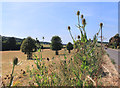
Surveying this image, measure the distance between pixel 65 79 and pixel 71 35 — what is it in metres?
0.94

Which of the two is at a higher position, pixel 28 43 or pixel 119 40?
pixel 119 40

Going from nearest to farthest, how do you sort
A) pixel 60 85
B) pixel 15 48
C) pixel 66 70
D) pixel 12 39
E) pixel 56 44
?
pixel 60 85
pixel 66 70
pixel 56 44
pixel 12 39
pixel 15 48

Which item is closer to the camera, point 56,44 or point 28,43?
A: point 28,43

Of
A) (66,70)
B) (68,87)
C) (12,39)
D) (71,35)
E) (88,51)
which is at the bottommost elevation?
(68,87)

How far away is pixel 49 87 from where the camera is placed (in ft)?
4.90

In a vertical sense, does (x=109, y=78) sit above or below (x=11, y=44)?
below

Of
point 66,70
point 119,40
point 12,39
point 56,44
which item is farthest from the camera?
point 119,40

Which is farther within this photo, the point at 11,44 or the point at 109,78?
the point at 11,44

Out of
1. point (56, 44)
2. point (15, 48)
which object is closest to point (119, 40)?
point (56, 44)

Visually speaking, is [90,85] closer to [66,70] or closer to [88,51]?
[66,70]

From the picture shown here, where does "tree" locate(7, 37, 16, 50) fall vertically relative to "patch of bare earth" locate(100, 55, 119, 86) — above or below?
above

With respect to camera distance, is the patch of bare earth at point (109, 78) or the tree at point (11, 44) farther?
the tree at point (11, 44)

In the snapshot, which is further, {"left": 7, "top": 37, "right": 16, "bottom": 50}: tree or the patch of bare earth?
{"left": 7, "top": 37, "right": 16, "bottom": 50}: tree

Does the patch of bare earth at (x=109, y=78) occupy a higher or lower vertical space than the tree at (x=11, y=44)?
lower
